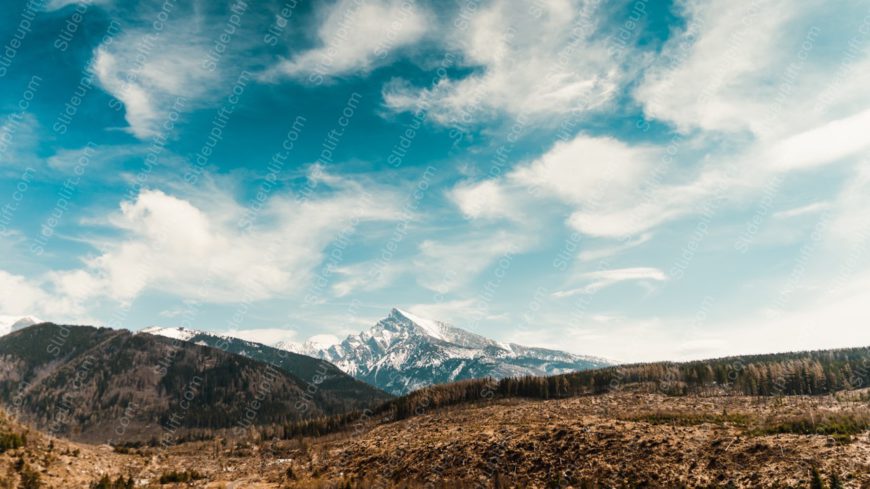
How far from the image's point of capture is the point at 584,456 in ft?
141

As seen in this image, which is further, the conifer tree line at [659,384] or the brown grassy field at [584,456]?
the conifer tree line at [659,384]

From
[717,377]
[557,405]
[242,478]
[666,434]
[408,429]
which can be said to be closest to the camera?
[666,434]

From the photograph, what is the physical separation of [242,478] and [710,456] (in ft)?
169

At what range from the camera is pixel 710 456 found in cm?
3734

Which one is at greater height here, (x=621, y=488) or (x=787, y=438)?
(x=787, y=438)

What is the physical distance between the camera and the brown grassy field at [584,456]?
33.4 m

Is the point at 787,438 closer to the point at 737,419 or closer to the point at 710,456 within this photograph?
the point at 710,456

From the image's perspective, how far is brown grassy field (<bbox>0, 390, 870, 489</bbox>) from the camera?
110 feet

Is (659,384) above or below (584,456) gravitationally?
above

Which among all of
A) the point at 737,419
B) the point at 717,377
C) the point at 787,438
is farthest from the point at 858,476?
the point at 717,377

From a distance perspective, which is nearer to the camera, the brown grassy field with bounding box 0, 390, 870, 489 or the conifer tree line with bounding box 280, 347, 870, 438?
the brown grassy field with bounding box 0, 390, 870, 489

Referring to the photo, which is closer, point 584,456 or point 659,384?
point 584,456

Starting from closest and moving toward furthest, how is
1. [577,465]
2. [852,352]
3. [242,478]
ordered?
[577,465] → [242,478] → [852,352]

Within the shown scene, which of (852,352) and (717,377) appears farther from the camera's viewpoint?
(852,352)
